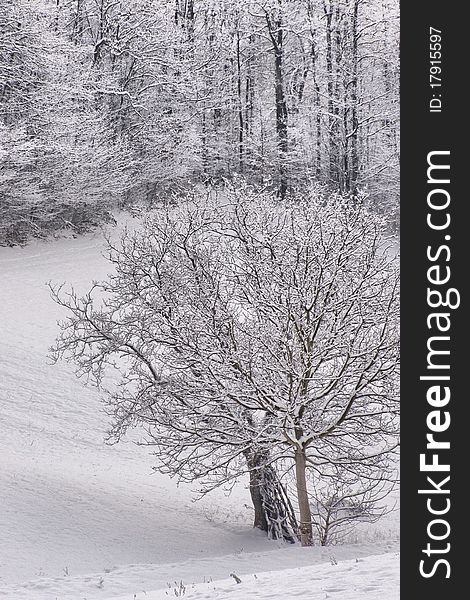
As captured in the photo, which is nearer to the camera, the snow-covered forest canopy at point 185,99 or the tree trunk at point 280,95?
the snow-covered forest canopy at point 185,99

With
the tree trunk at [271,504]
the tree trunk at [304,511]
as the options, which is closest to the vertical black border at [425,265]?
the tree trunk at [304,511]

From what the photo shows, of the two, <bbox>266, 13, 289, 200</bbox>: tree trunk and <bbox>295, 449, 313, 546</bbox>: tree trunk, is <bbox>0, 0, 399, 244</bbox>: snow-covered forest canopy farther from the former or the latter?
<bbox>295, 449, 313, 546</bbox>: tree trunk

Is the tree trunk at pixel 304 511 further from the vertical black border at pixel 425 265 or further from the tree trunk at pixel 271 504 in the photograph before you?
the vertical black border at pixel 425 265

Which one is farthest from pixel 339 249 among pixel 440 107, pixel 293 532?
pixel 440 107

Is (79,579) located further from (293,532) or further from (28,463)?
(28,463)

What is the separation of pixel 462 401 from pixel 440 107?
1.98 m

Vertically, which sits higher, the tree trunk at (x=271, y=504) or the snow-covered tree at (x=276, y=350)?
the snow-covered tree at (x=276, y=350)

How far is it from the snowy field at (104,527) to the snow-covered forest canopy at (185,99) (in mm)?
8602

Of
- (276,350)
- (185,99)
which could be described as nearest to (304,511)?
(276,350)

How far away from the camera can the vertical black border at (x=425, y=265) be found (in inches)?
186

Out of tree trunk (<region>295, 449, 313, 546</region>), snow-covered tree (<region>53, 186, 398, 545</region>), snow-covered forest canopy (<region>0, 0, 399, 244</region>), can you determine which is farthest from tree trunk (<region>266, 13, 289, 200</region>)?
tree trunk (<region>295, 449, 313, 546</region>)

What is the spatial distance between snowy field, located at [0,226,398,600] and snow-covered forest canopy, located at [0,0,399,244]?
8602 mm

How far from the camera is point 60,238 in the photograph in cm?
3036

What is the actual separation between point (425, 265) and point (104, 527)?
31.4 ft
